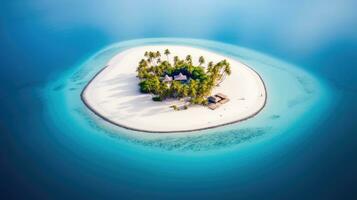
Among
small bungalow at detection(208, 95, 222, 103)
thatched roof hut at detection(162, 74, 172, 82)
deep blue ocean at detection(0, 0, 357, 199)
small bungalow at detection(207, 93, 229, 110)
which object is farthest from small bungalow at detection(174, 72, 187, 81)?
deep blue ocean at detection(0, 0, 357, 199)

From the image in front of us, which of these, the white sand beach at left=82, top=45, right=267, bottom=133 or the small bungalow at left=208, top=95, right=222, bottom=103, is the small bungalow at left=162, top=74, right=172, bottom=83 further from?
the small bungalow at left=208, top=95, right=222, bottom=103

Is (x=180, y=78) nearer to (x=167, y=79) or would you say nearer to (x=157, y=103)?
(x=167, y=79)

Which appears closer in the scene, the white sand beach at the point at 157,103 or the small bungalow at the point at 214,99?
the white sand beach at the point at 157,103

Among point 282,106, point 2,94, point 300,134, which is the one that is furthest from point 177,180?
point 2,94

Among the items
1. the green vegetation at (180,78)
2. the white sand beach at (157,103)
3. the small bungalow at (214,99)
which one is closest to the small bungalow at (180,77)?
the green vegetation at (180,78)

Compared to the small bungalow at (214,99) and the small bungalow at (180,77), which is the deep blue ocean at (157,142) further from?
the small bungalow at (180,77)

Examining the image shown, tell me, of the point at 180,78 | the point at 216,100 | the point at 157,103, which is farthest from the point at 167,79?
the point at 216,100

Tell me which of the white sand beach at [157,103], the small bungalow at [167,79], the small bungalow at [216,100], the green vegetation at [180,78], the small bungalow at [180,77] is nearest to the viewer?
the white sand beach at [157,103]
